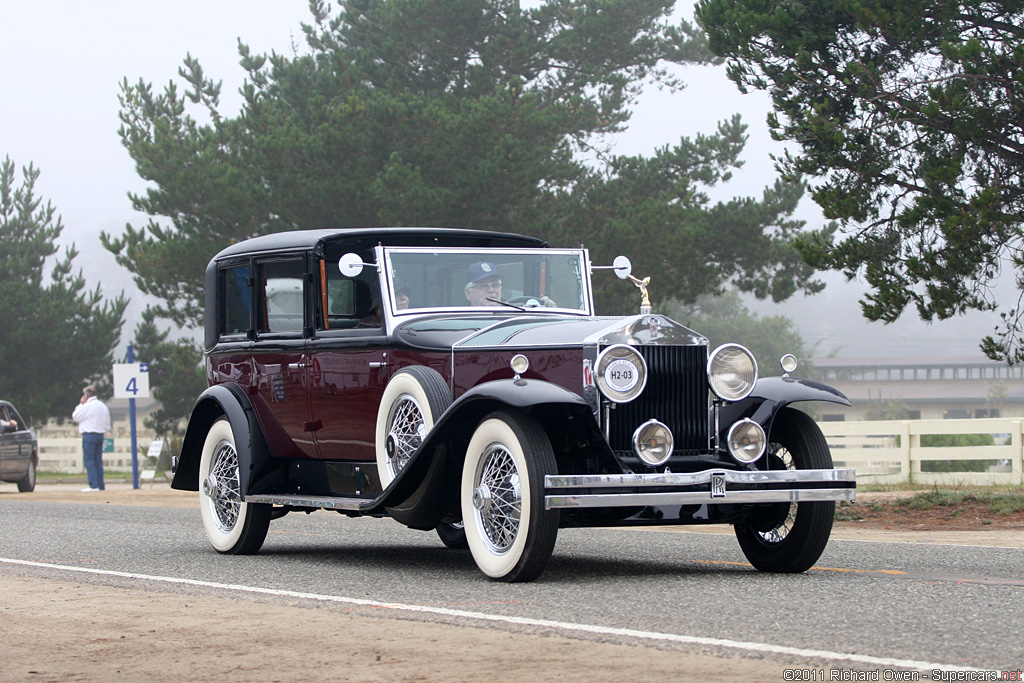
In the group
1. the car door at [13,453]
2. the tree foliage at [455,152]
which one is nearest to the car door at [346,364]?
the car door at [13,453]

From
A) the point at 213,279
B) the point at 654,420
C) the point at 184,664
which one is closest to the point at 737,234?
the point at 213,279

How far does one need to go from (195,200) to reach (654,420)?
30861 mm

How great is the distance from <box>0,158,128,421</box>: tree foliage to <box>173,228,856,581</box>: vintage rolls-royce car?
39.4m

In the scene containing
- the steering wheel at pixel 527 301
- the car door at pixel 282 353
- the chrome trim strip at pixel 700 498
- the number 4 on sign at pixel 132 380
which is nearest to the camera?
the chrome trim strip at pixel 700 498

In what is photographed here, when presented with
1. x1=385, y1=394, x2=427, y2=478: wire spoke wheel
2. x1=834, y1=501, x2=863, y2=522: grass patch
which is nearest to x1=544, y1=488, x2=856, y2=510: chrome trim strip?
x1=385, y1=394, x2=427, y2=478: wire spoke wheel

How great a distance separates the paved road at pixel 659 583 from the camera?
5488 mm

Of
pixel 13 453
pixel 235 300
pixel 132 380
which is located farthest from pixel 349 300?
pixel 132 380

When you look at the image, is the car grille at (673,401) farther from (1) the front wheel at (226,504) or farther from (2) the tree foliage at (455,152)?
(2) the tree foliage at (455,152)

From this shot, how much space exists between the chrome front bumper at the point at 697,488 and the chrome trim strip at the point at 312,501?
1860 mm

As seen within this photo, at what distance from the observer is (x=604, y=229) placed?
108 feet

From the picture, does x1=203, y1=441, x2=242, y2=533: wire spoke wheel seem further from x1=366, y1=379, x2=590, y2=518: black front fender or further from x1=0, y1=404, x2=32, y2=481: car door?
x1=0, y1=404, x2=32, y2=481: car door

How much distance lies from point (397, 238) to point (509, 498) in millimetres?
2695

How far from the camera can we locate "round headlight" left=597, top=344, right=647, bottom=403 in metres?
7.70

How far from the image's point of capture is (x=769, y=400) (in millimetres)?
8164
